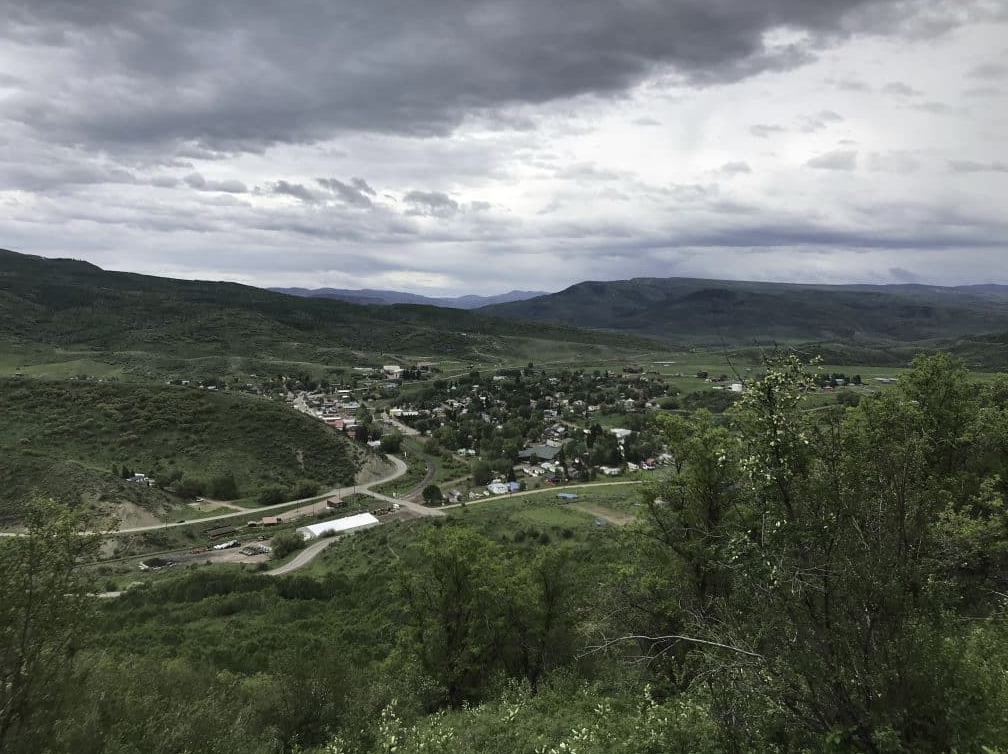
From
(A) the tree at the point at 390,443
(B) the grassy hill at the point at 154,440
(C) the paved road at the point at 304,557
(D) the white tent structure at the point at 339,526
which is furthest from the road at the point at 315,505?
(C) the paved road at the point at 304,557

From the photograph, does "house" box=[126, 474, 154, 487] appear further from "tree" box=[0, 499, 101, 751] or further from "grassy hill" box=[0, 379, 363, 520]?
"tree" box=[0, 499, 101, 751]

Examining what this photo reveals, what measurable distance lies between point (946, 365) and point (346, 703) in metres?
27.5

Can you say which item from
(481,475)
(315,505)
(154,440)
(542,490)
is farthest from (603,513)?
(154,440)

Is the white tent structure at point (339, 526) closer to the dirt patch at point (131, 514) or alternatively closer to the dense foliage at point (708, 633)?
the dirt patch at point (131, 514)

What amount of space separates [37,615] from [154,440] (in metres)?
79.9

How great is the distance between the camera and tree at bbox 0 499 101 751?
397 inches

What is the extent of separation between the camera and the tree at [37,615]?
10078 millimetres

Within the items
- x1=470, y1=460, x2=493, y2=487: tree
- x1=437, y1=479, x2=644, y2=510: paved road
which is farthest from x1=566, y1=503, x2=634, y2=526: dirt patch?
x1=470, y1=460, x2=493, y2=487: tree

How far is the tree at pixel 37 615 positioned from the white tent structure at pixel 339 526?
→ 5061cm

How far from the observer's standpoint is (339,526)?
61.3 metres

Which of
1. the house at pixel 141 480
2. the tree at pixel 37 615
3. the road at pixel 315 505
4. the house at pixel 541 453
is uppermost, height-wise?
the tree at pixel 37 615

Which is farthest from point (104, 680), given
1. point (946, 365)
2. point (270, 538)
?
point (270, 538)

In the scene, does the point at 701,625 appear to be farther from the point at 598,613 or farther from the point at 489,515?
the point at 489,515

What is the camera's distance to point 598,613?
1914 cm
